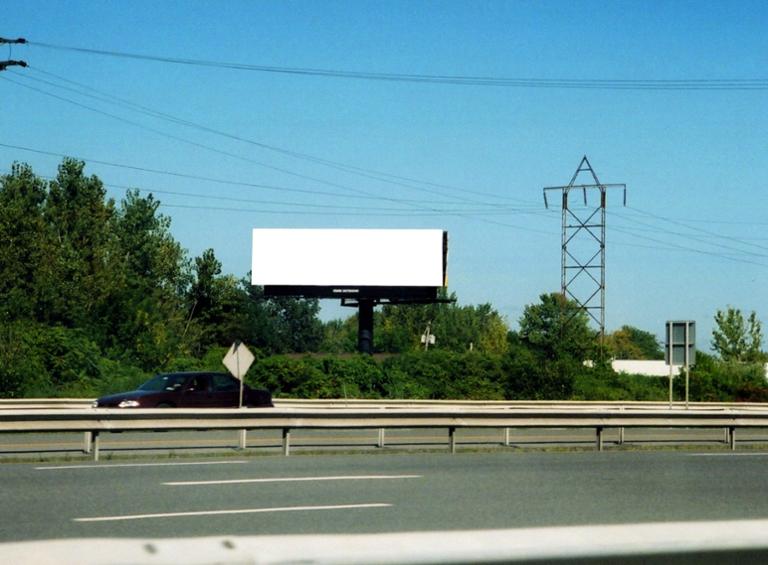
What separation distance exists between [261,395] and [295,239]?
105 ft

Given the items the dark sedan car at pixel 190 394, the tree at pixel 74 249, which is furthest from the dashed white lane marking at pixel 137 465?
the tree at pixel 74 249

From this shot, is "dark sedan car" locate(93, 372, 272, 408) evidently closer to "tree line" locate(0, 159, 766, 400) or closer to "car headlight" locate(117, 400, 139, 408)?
"car headlight" locate(117, 400, 139, 408)

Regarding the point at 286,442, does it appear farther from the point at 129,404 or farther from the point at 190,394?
the point at 190,394

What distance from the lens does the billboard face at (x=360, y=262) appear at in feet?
201

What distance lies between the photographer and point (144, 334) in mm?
57781

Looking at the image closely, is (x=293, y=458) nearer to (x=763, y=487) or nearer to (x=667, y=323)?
(x=763, y=487)

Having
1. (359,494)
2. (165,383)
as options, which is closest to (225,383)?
(165,383)

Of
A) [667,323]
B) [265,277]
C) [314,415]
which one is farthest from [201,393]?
[265,277]

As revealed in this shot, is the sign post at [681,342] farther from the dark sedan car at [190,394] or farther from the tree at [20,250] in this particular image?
the tree at [20,250]

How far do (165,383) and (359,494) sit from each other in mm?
16382

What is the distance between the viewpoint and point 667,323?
2797cm

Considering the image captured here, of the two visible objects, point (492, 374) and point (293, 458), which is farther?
point (492, 374)

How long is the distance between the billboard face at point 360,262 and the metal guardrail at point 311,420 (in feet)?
124

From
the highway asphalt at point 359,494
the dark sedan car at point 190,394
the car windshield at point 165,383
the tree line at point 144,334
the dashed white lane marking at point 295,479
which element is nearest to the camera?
the highway asphalt at point 359,494
